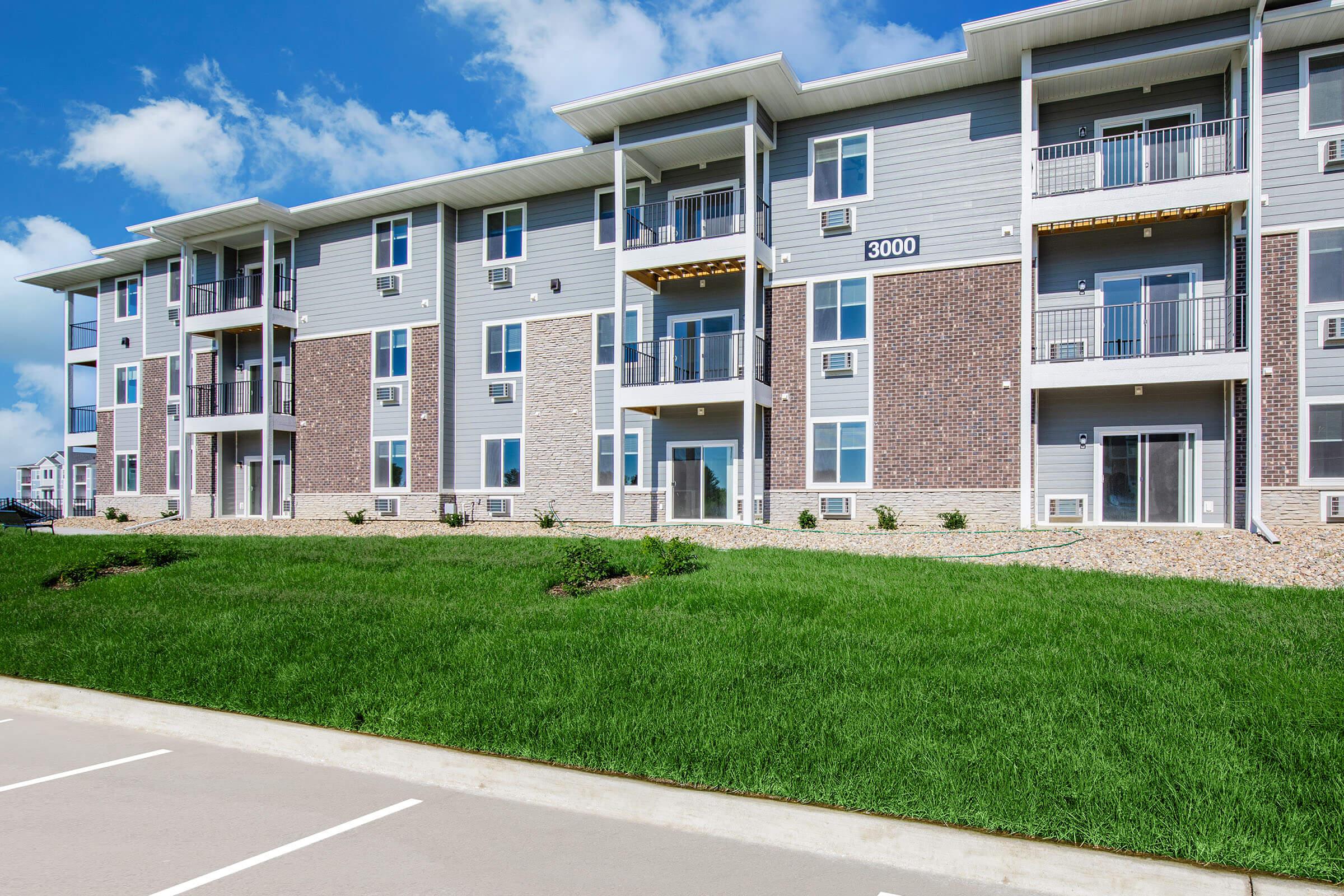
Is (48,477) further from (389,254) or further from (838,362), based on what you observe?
(838,362)

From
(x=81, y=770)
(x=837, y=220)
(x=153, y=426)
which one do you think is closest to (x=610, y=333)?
(x=837, y=220)

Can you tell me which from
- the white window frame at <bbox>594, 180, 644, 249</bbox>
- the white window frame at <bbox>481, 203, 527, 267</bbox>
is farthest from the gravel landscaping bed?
the white window frame at <bbox>481, 203, 527, 267</bbox>

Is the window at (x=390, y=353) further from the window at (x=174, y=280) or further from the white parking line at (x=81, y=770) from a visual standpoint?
the white parking line at (x=81, y=770)

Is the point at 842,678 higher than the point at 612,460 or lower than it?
lower

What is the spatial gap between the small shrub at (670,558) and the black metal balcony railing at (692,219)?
9998mm

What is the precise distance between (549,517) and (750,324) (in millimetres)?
6557

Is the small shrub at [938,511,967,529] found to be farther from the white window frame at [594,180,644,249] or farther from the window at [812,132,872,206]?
the white window frame at [594,180,644,249]

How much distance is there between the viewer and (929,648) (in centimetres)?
673

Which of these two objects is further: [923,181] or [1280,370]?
[923,181]

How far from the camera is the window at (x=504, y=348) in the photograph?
907 inches

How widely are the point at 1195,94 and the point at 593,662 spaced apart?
17.0 m

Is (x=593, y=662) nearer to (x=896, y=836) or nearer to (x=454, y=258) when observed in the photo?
(x=896, y=836)

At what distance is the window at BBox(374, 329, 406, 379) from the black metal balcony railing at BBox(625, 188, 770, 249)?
785cm

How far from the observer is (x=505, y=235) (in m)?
23.5
